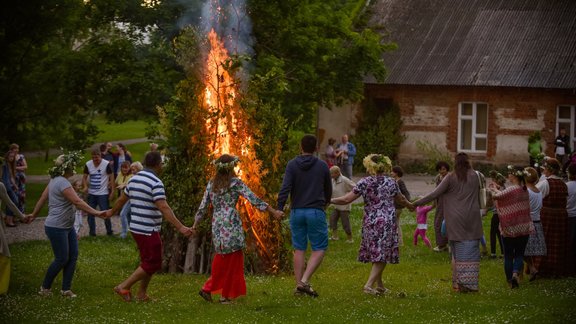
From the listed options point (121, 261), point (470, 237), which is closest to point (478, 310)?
point (470, 237)

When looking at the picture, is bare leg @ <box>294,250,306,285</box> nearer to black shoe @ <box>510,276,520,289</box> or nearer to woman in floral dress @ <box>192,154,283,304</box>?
woman in floral dress @ <box>192,154,283,304</box>

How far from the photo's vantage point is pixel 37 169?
42.3 m

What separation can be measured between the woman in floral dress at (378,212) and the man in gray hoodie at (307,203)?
0.35m

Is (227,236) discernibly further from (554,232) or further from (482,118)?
(482,118)

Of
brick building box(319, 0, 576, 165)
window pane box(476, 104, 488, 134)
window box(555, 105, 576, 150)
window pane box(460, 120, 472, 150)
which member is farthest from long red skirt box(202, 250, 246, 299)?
window pane box(460, 120, 472, 150)

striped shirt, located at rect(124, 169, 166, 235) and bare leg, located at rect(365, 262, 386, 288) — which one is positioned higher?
striped shirt, located at rect(124, 169, 166, 235)

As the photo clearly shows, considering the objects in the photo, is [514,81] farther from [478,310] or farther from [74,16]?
[478,310]

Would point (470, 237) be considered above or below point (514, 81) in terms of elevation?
below

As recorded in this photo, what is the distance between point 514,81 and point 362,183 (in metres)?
24.3

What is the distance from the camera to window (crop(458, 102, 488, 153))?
38.7 m

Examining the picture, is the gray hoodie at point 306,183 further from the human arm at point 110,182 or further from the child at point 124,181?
the human arm at point 110,182

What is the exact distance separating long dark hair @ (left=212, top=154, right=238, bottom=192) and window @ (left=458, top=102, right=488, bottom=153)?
26.5m

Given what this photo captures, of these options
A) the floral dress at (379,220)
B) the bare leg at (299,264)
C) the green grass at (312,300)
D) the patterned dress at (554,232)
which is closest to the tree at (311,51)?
the green grass at (312,300)

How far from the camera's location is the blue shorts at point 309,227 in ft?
43.4
